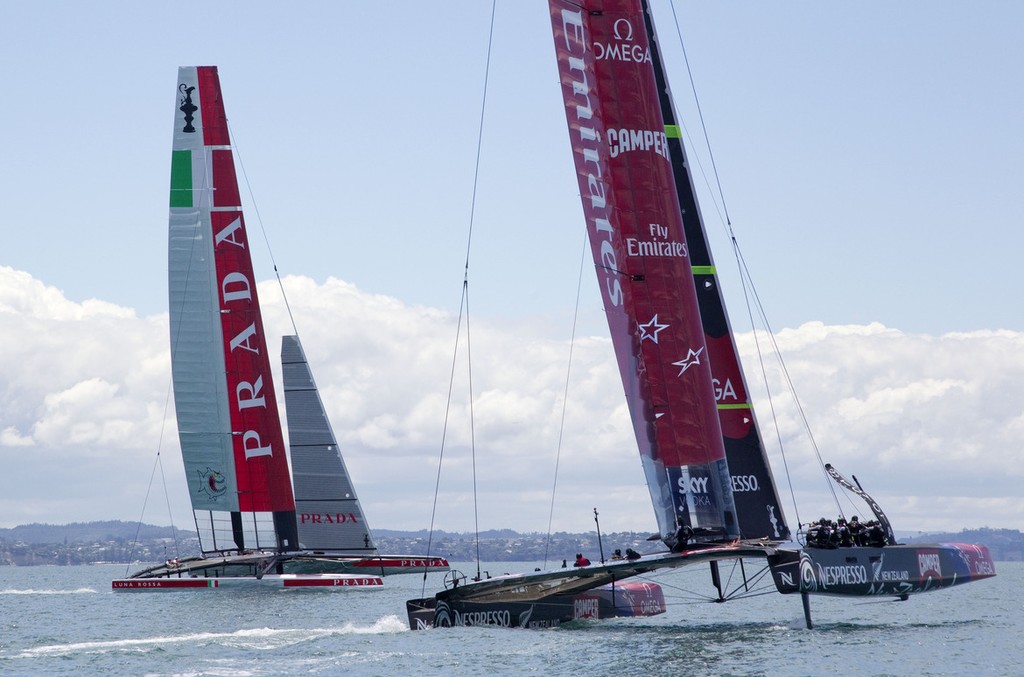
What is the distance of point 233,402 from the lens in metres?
40.9

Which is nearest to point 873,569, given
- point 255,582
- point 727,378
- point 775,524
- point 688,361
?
point 775,524

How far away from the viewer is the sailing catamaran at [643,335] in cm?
2247

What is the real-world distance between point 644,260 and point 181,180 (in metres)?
21.3

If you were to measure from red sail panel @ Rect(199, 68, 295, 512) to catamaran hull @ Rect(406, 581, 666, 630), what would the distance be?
687 inches

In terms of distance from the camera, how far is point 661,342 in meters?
22.8

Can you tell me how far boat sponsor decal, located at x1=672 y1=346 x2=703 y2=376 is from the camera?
22.7 metres

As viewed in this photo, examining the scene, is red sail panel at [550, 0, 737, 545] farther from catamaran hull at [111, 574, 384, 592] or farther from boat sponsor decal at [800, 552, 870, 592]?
catamaran hull at [111, 574, 384, 592]

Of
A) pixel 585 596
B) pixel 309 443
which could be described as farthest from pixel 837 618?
pixel 309 443

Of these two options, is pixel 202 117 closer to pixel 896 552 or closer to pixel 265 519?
pixel 265 519

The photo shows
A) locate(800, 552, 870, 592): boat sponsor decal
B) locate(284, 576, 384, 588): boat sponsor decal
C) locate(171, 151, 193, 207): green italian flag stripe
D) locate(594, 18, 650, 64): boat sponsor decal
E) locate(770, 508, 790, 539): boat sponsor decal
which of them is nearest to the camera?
locate(800, 552, 870, 592): boat sponsor decal

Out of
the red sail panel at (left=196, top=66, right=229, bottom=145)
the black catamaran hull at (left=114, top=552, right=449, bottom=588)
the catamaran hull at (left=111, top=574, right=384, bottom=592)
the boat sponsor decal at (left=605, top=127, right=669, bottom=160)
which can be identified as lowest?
the catamaran hull at (left=111, top=574, right=384, bottom=592)

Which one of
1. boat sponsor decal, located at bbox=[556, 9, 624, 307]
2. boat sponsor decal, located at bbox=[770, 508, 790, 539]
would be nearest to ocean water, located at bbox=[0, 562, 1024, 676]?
boat sponsor decal, located at bbox=[770, 508, 790, 539]

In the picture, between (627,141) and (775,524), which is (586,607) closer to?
(775,524)

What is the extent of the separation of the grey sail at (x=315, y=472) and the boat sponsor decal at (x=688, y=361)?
1971cm
